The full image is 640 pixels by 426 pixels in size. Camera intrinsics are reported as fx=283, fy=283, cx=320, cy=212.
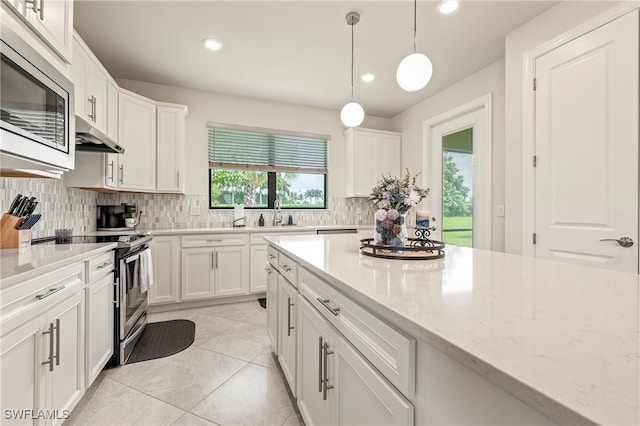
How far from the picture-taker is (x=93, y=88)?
2.37 meters

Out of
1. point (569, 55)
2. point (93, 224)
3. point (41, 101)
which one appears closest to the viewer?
point (41, 101)

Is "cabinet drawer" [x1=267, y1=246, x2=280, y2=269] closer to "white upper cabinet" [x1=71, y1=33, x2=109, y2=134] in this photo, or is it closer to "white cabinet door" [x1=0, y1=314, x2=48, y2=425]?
"white cabinet door" [x1=0, y1=314, x2=48, y2=425]

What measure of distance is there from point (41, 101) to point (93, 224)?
7.01 feet

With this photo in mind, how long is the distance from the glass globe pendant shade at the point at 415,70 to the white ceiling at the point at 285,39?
2.86 ft

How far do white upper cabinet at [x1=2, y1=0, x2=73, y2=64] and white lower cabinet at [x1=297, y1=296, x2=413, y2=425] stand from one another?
1.85 m

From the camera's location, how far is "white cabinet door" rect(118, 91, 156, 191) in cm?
294

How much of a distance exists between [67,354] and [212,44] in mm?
2668

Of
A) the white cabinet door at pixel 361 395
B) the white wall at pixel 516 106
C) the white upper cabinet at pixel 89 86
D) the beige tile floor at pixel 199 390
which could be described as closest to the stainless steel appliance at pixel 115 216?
the white upper cabinet at pixel 89 86

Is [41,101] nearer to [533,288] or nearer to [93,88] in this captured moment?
[93,88]

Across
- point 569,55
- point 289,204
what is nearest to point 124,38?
point 289,204

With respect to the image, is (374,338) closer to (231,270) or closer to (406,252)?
(406,252)

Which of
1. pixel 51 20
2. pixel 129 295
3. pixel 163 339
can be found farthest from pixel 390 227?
pixel 163 339

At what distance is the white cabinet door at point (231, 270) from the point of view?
11.0 feet

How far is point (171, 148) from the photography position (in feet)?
10.9
